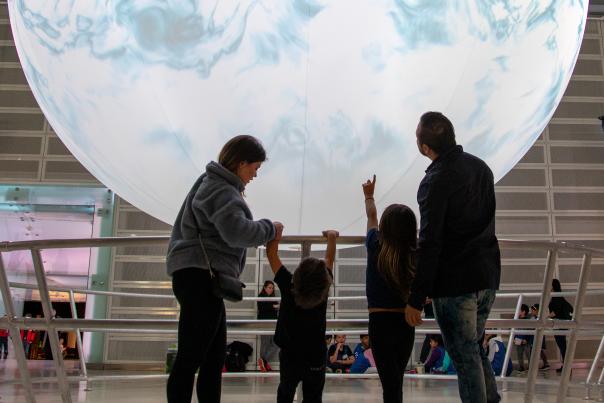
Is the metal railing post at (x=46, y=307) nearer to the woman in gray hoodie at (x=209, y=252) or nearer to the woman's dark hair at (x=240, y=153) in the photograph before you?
the woman in gray hoodie at (x=209, y=252)

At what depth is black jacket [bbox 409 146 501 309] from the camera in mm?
1702

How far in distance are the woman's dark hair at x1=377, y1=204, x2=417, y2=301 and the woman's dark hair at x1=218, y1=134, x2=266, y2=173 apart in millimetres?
423

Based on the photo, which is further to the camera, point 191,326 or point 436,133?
point 436,133

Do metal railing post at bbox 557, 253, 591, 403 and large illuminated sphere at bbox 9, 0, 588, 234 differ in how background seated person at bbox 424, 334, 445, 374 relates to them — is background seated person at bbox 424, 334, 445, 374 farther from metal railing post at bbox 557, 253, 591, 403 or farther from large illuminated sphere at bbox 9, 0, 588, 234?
large illuminated sphere at bbox 9, 0, 588, 234

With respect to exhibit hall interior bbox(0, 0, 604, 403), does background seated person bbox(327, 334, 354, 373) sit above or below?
below

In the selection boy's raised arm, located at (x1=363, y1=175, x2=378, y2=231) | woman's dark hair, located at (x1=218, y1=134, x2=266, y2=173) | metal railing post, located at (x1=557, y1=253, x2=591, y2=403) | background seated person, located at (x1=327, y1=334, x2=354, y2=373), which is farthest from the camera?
background seated person, located at (x1=327, y1=334, x2=354, y2=373)

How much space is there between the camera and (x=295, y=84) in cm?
197

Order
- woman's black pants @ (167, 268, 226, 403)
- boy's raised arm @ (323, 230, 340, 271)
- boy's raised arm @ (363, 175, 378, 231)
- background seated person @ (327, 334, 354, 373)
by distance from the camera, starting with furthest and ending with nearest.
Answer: background seated person @ (327, 334, 354, 373)
boy's raised arm @ (363, 175, 378, 231)
boy's raised arm @ (323, 230, 340, 271)
woman's black pants @ (167, 268, 226, 403)

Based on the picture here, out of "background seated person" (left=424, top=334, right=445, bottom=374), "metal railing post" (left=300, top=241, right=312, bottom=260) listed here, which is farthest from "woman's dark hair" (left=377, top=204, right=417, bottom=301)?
"background seated person" (left=424, top=334, right=445, bottom=374)

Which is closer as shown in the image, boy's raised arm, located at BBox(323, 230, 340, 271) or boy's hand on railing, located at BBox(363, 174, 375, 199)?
boy's raised arm, located at BBox(323, 230, 340, 271)

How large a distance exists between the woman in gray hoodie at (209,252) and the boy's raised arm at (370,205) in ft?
1.26

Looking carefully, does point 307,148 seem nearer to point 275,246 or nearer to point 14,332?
point 275,246

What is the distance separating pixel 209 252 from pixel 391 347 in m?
0.61

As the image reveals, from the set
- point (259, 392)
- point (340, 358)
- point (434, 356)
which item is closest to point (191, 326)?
point (259, 392)
